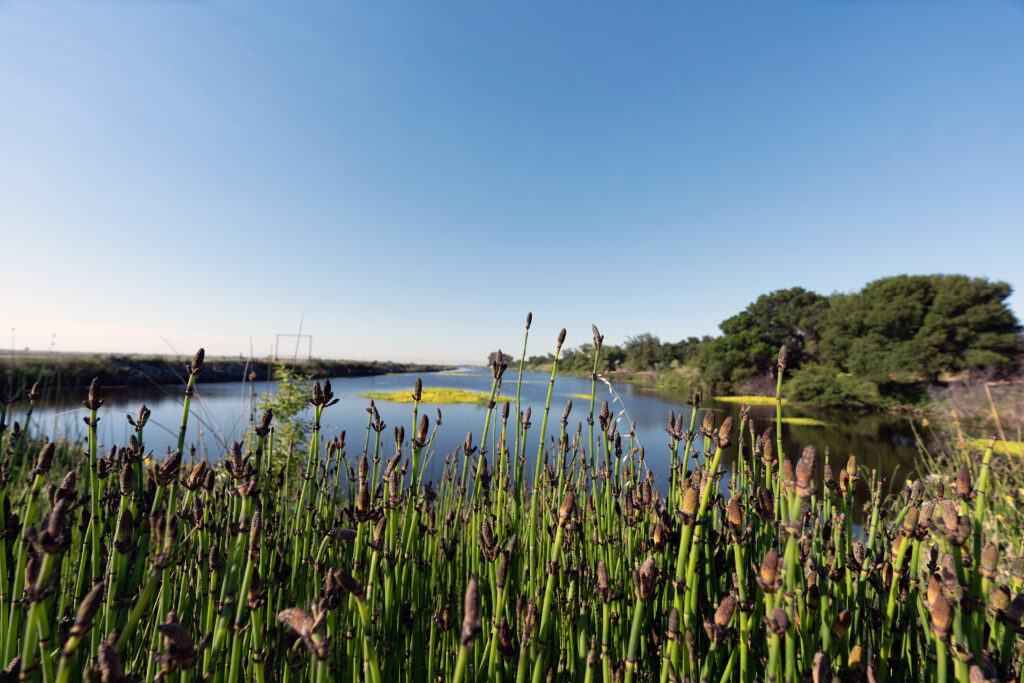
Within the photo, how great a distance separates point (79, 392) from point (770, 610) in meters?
24.0

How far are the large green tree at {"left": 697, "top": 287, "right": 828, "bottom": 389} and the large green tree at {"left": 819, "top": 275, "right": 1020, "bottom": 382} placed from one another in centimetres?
566

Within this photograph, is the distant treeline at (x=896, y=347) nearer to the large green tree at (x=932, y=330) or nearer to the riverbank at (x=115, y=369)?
the large green tree at (x=932, y=330)

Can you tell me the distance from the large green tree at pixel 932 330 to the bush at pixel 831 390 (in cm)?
105

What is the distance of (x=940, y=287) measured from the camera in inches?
961

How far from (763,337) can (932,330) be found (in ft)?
38.4

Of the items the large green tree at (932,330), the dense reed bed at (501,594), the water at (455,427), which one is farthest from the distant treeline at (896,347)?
the dense reed bed at (501,594)

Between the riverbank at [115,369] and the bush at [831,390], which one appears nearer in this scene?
the riverbank at [115,369]

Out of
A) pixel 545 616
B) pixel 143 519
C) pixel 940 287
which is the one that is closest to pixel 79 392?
pixel 143 519

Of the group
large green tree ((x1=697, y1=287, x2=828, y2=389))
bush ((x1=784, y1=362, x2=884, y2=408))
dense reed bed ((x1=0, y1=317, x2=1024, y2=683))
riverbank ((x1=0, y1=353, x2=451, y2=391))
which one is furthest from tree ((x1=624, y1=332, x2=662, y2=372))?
dense reed bed ((x1=0, y1=317, x2=1024, y2=683))

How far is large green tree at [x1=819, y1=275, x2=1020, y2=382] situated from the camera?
72.3ft

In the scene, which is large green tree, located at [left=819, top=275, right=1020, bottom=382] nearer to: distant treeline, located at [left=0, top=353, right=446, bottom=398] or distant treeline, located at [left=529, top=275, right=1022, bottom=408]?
distant treeline, located at [left=529, top=275, right=1022, bottom=408]

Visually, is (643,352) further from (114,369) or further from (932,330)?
(114,369)

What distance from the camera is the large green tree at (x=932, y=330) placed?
22031 mm

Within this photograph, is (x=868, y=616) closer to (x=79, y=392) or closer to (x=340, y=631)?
(x=340, y=631)
